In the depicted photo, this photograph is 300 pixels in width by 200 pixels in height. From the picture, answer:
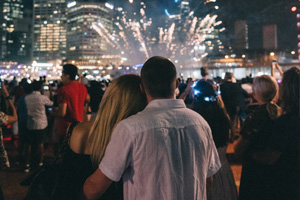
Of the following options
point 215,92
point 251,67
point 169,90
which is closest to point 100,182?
point 169,90

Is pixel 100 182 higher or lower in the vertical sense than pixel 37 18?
lower

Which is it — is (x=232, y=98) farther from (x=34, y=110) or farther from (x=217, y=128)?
(x=34, y=110)

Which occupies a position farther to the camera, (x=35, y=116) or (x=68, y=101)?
(x=35, y=116)

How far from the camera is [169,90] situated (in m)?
1.66

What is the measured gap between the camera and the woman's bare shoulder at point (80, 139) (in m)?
1.88

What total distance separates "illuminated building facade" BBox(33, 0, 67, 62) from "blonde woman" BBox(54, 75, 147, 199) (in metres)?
173

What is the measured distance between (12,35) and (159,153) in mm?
176128

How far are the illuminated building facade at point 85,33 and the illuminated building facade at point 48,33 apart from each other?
7103 millimetres

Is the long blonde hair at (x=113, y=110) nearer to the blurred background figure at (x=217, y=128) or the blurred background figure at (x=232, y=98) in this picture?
the blurred background figure at (x=217, y=128)

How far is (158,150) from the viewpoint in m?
1.50

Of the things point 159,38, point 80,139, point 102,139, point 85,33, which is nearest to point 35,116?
point 80,139

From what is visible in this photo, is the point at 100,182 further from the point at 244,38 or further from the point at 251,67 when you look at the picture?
the point at 244,38

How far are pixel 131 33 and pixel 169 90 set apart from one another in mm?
80901

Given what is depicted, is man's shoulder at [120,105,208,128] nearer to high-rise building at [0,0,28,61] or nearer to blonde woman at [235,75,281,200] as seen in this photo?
blonde woman at [235,75,281,200]
